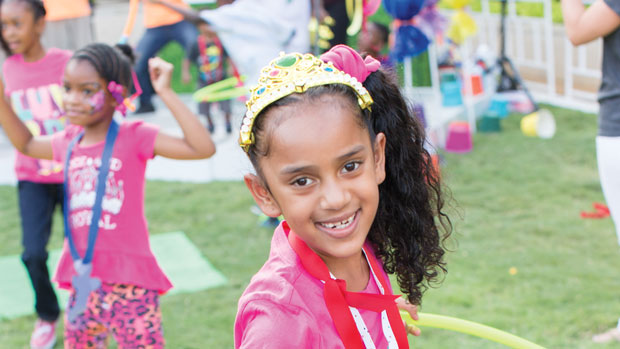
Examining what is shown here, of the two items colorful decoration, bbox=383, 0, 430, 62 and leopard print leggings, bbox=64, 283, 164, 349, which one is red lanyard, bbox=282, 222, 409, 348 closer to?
leopard print leggings, bbox=64, 283, 164, 349

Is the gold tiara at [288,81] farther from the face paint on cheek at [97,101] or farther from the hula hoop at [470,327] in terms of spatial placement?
the face paint on cheek at [97,101]

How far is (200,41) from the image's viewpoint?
8617 millimetres

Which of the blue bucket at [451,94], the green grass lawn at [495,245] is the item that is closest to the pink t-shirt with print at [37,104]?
the green grass lawn at [495,245]

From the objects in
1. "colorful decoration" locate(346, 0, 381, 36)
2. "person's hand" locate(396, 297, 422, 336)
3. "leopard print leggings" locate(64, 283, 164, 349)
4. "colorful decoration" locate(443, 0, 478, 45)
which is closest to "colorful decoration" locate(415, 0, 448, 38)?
"colorful decoration" locate(346, 0, 381, 36)

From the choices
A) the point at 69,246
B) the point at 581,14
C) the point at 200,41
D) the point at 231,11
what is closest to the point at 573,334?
the point at 581,14

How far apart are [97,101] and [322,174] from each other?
1673 millimetres

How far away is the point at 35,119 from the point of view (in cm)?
379

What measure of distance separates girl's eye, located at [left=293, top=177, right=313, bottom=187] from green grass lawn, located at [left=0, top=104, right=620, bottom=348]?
1433mm

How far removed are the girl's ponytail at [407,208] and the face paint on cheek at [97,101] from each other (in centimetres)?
141

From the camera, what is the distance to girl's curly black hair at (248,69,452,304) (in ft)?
6.79

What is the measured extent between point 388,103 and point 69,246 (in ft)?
5.17

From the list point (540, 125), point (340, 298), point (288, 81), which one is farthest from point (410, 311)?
point (540, 125)

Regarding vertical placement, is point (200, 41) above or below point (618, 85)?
below

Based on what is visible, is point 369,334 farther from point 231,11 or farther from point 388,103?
point 231,11
